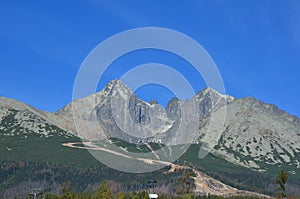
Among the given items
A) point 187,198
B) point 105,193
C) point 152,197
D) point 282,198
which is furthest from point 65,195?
point 282,198

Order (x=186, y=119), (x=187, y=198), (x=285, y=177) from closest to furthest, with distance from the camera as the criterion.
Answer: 1. (x=285, y=177)
2. (x=186, y=119)
3. (x=187, y=198)

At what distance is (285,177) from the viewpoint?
87.8 metres

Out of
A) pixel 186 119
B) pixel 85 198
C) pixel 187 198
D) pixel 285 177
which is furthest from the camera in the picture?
pixel 85 198

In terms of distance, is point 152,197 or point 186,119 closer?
point 152,197

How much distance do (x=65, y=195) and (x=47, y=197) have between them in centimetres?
3411

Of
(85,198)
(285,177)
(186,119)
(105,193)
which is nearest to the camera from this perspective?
(285,177)

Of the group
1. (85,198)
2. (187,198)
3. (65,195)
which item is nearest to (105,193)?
(65,195)

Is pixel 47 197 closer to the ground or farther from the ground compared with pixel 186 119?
closer to the ground

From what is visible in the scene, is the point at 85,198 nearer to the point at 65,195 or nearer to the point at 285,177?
the point at 65,195

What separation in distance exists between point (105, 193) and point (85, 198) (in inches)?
1968

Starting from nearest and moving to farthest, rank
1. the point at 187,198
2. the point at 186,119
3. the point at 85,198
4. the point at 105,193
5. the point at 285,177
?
the point at 285,177, the point at 105,193, the point at 186,119, the point at 187,198, the point at 85,198

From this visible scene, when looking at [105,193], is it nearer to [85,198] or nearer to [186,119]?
[186,119]

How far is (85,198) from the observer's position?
177625 mm

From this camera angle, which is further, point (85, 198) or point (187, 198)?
point (85, 198)
